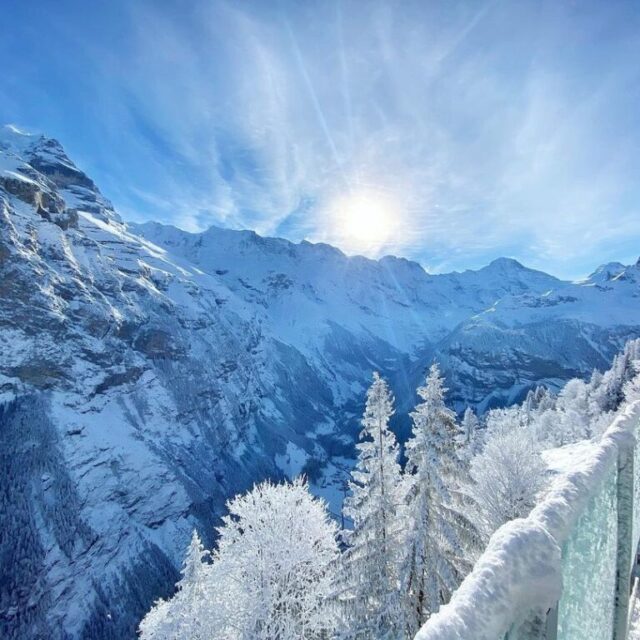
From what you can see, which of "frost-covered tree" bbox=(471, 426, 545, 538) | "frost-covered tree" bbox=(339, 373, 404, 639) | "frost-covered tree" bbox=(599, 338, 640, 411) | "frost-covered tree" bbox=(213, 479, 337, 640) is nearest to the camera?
"frost-covered tree" bbox=(339, 373, 404, 639)

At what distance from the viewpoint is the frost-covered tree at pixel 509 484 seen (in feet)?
66.2

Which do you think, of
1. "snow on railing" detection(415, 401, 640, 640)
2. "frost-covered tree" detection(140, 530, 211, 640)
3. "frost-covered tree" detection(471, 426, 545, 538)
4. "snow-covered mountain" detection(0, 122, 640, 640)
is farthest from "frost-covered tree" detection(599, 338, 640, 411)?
"snow-covered mountain" detection(0, 122, 640, 640)

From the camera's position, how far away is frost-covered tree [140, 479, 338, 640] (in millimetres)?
15195

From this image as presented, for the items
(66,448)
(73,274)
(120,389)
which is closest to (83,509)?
(66,448)

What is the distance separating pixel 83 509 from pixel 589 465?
314 ft

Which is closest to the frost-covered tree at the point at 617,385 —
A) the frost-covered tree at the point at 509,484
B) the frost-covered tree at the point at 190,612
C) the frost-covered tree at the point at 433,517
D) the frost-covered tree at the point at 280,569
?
the frost-covered tree at the point at 509,484

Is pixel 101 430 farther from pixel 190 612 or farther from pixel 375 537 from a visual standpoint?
pixel 375 537

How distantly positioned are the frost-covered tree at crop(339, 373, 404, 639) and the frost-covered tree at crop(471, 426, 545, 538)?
752 cm

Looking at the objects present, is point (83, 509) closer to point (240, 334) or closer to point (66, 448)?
point (66, 448)

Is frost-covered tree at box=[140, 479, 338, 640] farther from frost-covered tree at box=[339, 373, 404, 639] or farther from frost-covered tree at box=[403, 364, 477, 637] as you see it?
frost-covered tree at box=[403, 364, 477, 637]

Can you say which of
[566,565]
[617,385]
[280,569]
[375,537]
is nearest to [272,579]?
[280,569]

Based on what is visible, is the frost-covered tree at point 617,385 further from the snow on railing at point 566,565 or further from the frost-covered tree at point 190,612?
the snow on railing at point 566,565

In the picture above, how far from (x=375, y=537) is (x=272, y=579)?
4.88 meters

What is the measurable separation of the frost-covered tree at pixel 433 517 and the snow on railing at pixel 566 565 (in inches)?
350
